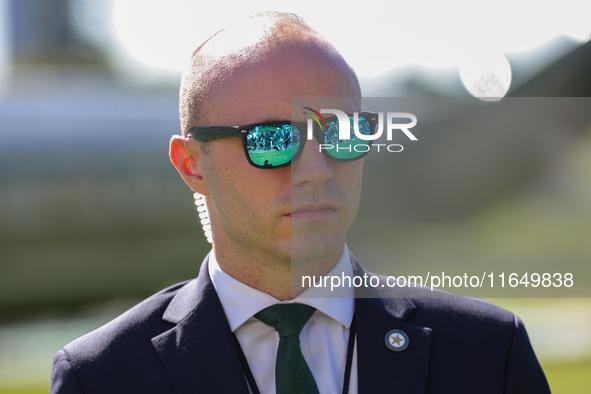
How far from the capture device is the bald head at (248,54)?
2.15 meters

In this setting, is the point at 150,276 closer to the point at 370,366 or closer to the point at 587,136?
the point at 587,136

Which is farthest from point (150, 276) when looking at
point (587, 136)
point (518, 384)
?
point (518, 384)

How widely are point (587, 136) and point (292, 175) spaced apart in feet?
24.2

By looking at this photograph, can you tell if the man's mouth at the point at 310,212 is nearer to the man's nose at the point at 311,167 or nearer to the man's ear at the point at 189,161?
the man's nose at the point at 311,167

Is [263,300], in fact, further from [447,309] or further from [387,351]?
[447,309]

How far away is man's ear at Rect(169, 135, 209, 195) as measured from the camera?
237 centimetres

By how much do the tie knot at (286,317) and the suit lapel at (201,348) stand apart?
0.17 metres

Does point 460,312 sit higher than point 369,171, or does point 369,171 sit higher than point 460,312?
point 369,171

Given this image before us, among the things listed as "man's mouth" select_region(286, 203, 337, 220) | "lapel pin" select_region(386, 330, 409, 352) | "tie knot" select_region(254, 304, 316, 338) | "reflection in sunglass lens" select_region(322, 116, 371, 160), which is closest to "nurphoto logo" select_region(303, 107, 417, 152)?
"reflection in sunglass lens" select_region(322, 116, 371, 160)

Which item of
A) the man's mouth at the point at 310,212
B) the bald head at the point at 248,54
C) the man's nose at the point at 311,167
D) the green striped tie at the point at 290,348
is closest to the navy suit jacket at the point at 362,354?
the green striped tie at the point at 290,348

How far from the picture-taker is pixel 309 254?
2029 millimetres

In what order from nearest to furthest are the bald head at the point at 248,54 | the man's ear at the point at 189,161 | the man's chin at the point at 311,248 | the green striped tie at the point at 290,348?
the green striped tie at the point at 290,348 → the man's chin at the point at 311,248 → the bald head at the point at 248,54 → the man's ear at the point at 189,161

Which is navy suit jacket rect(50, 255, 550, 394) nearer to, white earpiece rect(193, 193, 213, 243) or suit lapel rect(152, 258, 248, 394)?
suit lapel rect(152, 258, 248, 394)

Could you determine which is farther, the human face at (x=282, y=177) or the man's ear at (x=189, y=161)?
the man's ear at (x=189, y=161)
